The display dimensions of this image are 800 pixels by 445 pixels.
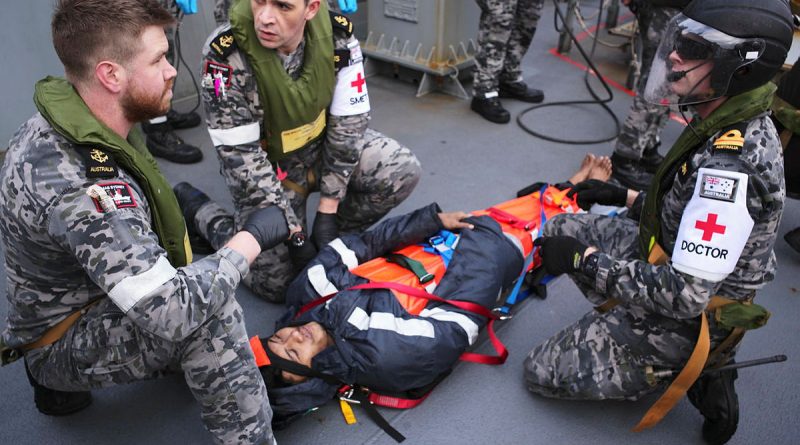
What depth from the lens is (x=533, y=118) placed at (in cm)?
390

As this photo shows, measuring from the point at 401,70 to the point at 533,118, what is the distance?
3.70ft

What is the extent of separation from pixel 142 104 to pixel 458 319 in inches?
46.3

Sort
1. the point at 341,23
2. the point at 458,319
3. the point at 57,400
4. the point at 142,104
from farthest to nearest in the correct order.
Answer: the point at 341,23
the point at 458,319
the point at 57,400
the point at 142,104

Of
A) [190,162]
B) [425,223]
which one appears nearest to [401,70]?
[190,162]

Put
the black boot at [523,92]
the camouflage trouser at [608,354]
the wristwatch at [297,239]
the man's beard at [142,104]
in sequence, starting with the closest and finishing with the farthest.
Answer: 1. the man's beard at [142,104]
2. the camouflage trouser at [608,354]
3. the wristwatch at [297,239]
4. the black boot at [523,92]

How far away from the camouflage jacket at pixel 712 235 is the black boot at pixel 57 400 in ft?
5.57

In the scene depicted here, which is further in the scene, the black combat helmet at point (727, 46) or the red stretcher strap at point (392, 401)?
the red stretcher strap at point (392, 401)

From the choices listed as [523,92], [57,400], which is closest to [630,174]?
[523,92]

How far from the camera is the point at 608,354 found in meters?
1.81

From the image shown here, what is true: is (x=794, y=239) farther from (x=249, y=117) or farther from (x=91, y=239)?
(x=91, y=239)

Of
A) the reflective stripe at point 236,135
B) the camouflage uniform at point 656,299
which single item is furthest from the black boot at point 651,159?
the reflective stripe at point 236,135

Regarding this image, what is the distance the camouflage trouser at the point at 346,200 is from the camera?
229 cm

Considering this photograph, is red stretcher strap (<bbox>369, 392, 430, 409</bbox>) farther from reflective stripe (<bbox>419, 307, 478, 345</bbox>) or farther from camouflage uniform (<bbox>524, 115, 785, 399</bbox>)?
camouflage uniform (<bbox>524, 115, 785, 399</bbox>)

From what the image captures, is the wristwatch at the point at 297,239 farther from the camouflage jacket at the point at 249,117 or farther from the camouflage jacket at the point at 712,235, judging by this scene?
the camouflage jacket at the point at 712,235
